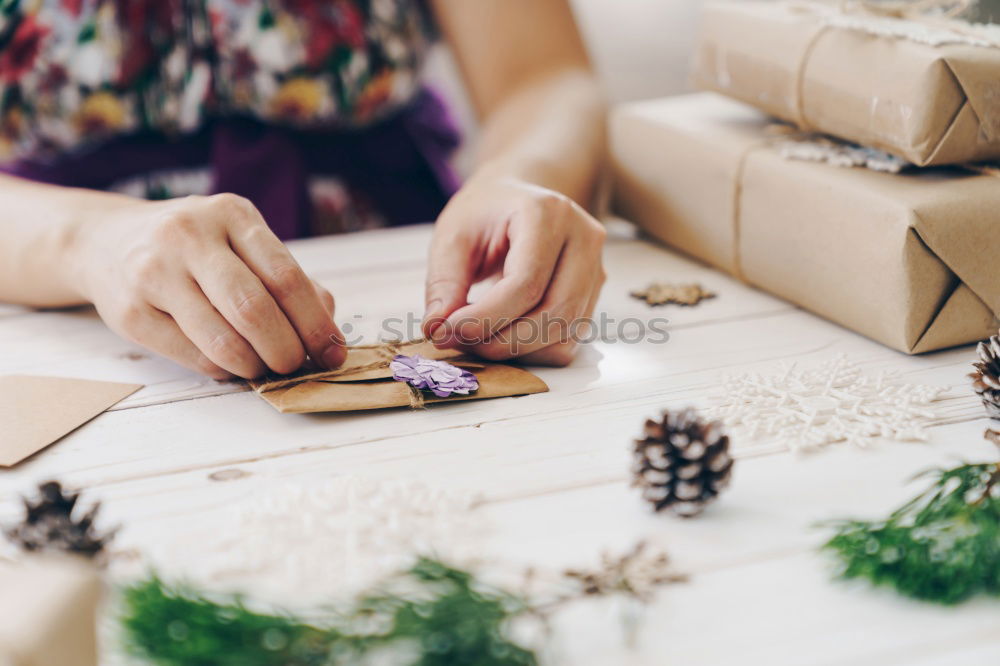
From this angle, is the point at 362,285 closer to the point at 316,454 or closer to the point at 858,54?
the point at 316,454

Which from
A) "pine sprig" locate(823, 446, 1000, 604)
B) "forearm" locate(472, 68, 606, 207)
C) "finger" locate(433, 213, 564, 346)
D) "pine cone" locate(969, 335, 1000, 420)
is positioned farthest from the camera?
"forearm" locate(472, 68, 606, 207)

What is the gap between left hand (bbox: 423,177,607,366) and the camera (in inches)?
31.0

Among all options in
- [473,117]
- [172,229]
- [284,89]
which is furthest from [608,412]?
[473,117]

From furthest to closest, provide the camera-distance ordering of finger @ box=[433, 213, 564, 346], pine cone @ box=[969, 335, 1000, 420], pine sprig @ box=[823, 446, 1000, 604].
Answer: finger @ box=[433, 213, 564, 346]
pine cone @ box=[969, 335, 1000, 420]
pine sprig @ box=[823, 446, 1000, 604]

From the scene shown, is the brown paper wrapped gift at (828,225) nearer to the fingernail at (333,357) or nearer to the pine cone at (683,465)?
the pine cone at (683,465)

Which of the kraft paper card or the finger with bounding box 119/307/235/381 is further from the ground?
the finger with bounding box 119/307/235/381

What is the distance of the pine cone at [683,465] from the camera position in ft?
1.86

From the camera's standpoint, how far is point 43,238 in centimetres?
91

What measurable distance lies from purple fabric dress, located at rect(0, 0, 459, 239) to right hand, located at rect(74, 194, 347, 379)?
1.50ft

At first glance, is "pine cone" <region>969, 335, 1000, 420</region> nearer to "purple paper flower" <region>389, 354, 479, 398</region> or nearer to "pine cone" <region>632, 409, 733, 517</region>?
"pine cone" <region>632, 409, 733, 517</region>

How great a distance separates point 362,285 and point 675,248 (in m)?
0.39

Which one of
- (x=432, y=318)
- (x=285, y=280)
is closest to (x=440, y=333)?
(x=432, y=318)

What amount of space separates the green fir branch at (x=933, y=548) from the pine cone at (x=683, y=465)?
0.08m

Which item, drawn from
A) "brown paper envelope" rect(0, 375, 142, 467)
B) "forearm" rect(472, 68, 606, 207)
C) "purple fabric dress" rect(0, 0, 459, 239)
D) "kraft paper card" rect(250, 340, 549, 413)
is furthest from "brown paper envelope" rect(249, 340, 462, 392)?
"purple fabric dress" rect(0, 0, 459, 239)
